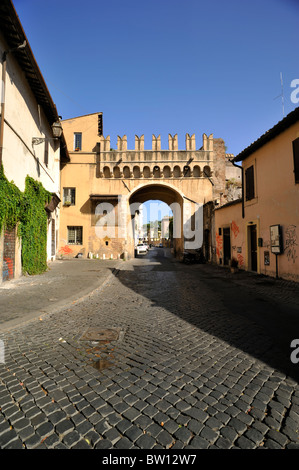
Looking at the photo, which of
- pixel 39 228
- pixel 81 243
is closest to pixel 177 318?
pixel 39 228

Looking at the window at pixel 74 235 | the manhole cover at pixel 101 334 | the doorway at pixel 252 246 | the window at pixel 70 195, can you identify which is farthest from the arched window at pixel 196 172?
the manhole cover at pixel 101 334

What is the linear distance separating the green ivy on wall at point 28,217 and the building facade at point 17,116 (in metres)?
0.17

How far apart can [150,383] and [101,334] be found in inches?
68.7

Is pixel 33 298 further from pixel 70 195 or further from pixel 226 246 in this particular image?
pixel 70 195

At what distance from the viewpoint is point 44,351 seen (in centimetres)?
351

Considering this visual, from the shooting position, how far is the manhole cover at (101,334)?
3.99 metres

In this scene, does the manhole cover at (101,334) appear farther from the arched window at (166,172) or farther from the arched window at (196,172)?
the arched window at (196,172)

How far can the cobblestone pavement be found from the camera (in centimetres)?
196

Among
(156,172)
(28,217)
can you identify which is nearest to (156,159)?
(156,172)

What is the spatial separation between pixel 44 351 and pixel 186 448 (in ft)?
7.95

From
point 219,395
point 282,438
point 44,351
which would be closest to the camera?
point 282,438

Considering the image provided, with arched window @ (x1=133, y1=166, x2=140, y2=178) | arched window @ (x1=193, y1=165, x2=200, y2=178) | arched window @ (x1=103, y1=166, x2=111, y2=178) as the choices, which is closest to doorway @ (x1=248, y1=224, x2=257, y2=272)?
arched window @ (x1=193, y1=165, x2=200, y2=178)

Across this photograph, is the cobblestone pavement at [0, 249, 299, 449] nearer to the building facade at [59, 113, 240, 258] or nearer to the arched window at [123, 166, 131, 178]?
the building facade at [59, 113, 240, 258]
